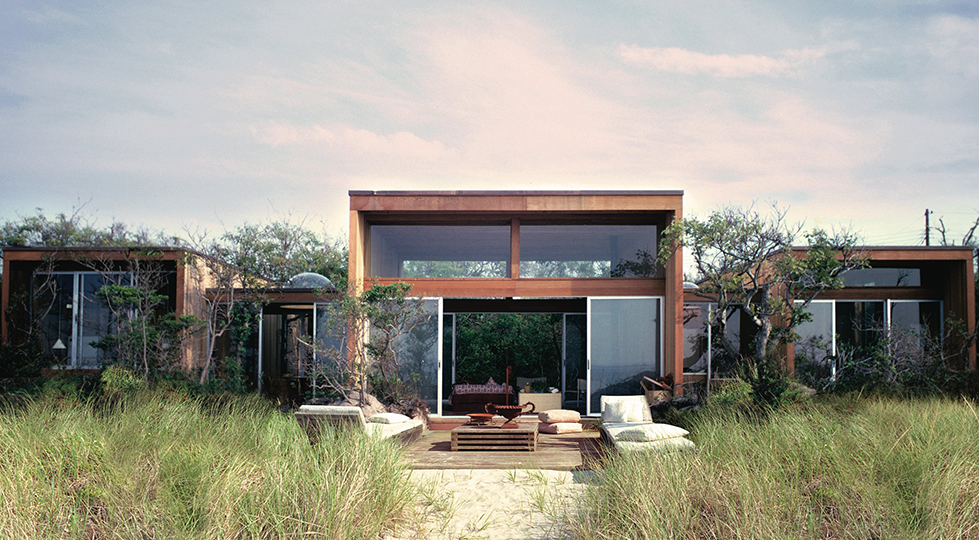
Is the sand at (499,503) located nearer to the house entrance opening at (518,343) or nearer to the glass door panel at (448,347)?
the glass door panel at (448,347)

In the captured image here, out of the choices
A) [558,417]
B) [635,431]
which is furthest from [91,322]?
[635,431]

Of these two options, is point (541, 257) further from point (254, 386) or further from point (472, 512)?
point (472, 512)

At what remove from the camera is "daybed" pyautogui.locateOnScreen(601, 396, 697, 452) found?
6434 millimetres

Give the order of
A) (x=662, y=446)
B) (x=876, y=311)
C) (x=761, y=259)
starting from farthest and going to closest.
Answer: (x=876, y=311)
(x=761, y=259)
(x=662, y=446)

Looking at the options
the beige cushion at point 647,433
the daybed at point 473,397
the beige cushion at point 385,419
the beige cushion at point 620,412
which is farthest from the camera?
the daybed at point 473,397

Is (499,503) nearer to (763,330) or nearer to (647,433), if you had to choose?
(647,433)

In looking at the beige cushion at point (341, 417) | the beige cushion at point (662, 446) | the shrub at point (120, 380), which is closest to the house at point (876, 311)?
the beige cushion at point (662, 446)

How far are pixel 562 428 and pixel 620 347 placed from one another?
236cm

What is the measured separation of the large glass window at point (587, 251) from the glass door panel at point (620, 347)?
1.95 feet

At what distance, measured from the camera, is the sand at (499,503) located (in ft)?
17.1

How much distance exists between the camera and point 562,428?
10727 mm

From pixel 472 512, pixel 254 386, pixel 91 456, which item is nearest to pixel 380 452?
pixel 472 512

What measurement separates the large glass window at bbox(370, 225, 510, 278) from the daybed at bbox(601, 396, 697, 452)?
11.8 feet

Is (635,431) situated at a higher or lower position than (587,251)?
lower
